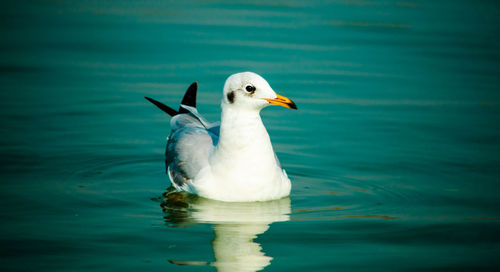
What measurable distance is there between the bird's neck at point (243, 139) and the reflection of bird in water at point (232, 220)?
0.49 metres

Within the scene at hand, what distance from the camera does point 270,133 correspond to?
10711mm

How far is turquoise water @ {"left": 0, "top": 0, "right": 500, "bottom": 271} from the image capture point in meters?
6.91

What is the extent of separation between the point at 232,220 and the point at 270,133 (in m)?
3.36

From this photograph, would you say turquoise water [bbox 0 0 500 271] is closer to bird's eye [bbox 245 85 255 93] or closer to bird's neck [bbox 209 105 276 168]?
bird's neck [bbox 209 105 276 168]

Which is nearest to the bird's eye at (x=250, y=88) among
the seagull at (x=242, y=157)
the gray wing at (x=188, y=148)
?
the seagull at (x=242, y=157)

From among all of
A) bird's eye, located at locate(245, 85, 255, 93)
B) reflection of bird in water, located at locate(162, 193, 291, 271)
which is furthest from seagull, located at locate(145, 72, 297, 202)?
reflection of bird in water, located at locate(162, 193, 291, 271)

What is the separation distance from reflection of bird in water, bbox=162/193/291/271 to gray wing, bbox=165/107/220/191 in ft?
0.84

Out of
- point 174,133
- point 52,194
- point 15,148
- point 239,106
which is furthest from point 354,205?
point 15,148

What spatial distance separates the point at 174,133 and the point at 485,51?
26.7 ft

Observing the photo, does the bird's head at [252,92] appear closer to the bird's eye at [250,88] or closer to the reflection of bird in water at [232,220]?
the bird's eye at [250,88]

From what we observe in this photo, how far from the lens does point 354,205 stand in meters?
8.02

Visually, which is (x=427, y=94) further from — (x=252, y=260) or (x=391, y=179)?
(x=252, y=260)

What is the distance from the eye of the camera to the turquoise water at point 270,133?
22.7ft

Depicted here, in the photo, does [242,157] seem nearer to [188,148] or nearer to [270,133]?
[188,148]
